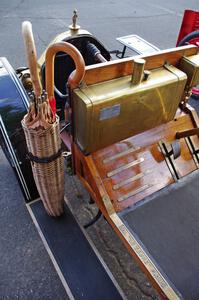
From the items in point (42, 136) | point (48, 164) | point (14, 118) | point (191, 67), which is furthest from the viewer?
point (14, 118)

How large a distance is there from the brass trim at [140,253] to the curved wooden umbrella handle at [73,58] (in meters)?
0.65

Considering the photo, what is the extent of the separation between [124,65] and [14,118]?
0.77 m

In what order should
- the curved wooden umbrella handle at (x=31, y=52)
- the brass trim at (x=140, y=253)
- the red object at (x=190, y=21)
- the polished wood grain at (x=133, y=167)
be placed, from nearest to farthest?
the curved wooden umbrella handle at (x=31, y=52), the brass trim at (x=140, y=253), the polished wood grain at (x=133, y=167), the red object at (x=190, y=21)

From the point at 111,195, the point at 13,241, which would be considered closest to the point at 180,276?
the point at 111,195

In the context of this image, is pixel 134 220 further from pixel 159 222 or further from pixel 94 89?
pixel 94 89

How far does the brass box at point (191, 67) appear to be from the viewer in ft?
4.89

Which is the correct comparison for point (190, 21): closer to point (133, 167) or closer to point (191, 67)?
point (191, 67)

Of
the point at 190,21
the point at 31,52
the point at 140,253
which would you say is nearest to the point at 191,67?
the point at 31,52

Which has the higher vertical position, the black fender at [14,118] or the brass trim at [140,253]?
the black fender at [14,118]

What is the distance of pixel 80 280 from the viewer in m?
1.52

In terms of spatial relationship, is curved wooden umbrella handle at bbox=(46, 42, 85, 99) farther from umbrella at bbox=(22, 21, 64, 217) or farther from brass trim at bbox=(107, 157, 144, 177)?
brass trim at bbox=(107, 157, 144, 177)

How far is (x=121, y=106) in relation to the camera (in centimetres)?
127

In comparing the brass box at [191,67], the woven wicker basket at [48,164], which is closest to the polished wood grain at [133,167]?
the woven wicker basket at [48,164]

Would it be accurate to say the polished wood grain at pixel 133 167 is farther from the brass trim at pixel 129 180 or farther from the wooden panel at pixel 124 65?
the wooden panel at pixel 124 65
